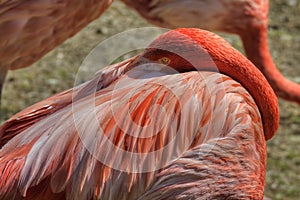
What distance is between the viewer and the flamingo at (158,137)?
2301 mm

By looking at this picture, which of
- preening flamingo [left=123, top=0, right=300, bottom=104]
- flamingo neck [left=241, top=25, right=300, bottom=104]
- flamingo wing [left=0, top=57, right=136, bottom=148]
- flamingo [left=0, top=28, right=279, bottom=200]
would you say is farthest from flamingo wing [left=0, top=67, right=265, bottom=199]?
preening flamingo [left=123, top=0, right=300, bottom=104]

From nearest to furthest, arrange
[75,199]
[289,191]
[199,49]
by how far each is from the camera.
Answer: [75,199] → [199,49] → [289,191]

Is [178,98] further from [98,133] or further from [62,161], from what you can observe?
[62,161]

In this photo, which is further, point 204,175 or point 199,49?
point 199,49

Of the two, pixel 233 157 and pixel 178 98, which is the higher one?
pixel 178 98

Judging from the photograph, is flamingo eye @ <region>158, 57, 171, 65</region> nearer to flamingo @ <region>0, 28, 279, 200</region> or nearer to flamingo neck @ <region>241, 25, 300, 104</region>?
flamingo @ <region>0, 28, 279, 200</region>

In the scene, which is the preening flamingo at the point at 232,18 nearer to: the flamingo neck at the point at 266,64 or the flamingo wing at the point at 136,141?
the flamingo neck at the point at 266,64

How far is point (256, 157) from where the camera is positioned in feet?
7.96

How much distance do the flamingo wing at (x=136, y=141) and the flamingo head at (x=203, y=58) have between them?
0.22 ft

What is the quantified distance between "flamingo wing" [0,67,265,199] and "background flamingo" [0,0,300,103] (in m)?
1.20

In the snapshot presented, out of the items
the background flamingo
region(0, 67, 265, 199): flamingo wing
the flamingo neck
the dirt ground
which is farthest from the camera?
the dirt ground

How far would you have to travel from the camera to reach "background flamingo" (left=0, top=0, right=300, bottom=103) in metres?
3.57

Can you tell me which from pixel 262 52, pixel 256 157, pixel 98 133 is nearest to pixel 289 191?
pixel 262 52

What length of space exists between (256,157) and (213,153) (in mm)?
180
